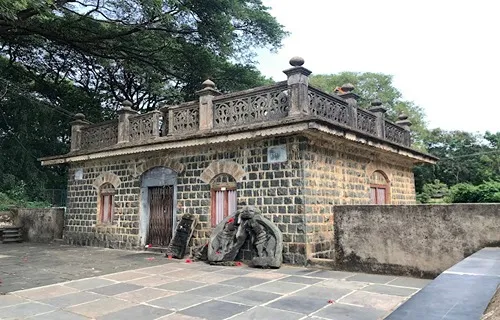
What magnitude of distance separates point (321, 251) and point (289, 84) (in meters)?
3.64

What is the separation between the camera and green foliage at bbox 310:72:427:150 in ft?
100.0

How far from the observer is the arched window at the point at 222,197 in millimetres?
9070

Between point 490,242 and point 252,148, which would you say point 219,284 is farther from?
point 490,242

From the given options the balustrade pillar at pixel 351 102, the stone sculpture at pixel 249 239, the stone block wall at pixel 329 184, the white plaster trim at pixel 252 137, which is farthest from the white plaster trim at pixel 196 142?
the balustrade pillar at pixel 351 102

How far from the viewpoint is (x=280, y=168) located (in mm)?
8188

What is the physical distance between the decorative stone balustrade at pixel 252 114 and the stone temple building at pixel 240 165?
26 millimetres

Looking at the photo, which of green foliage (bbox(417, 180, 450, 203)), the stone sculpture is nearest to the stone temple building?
the stone sculpture

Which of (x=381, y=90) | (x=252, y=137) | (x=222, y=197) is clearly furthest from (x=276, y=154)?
(x=381, y=90)

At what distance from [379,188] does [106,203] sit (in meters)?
8.49

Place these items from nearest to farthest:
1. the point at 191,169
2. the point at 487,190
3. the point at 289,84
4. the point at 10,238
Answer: the point at 289,84 < the point at 191,169 < the point at 10,238 < the point at 487,190

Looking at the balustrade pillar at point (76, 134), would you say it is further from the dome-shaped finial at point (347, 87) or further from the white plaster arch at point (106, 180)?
the dome-shaped finial at point (347, 87)

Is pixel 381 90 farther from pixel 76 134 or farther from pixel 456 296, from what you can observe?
pixel 456 296

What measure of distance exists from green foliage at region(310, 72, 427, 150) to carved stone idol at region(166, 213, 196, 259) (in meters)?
23.2

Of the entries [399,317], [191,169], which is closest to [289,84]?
[191,169]
